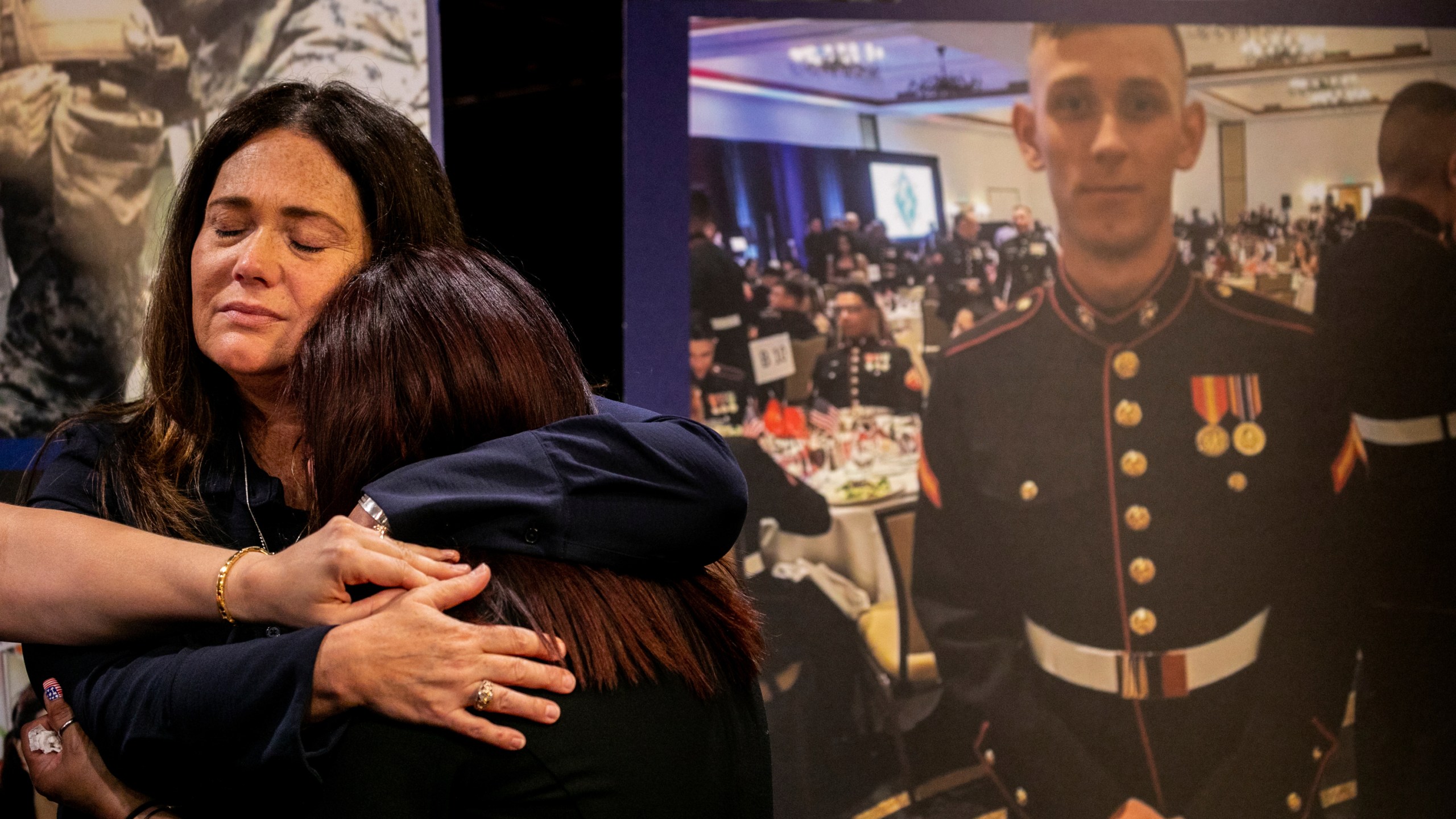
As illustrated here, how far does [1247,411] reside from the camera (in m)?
2.46

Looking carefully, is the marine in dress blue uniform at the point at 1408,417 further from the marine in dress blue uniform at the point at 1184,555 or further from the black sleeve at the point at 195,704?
the black sleeve at the point at 195,704

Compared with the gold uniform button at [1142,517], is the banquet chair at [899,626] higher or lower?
lower

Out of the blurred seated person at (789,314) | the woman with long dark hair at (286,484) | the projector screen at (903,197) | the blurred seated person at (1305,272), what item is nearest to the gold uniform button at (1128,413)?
the blurred seated person at (1305,272)

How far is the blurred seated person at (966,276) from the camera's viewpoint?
2533mm

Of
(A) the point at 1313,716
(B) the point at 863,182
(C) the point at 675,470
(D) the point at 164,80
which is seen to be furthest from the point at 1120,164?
(D) the point at 164,80

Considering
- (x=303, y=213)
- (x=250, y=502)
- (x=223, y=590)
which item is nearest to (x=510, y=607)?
(x=223, y=590)

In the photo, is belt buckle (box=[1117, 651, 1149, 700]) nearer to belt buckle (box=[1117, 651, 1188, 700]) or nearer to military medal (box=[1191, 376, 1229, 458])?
belt buckle (box=[1117, 651, 1188, 700])

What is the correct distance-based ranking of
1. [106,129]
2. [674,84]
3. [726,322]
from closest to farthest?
[106,129]
[674,84]
[726,322]

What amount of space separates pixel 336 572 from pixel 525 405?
0.74 ft

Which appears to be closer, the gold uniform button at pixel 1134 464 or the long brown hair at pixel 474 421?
the long brown hair at pixel 474 421

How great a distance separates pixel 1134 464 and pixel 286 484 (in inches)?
69.1

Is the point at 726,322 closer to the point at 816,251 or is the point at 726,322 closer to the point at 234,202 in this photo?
the point at 816,251

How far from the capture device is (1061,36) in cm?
246

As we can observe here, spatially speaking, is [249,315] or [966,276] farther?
[966,276]
